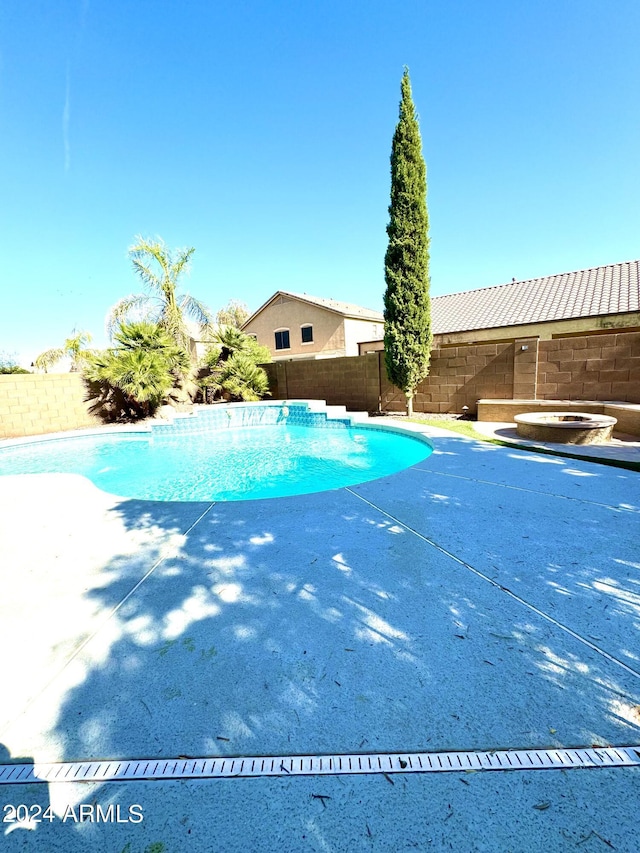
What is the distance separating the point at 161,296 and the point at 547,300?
17775 millimetres

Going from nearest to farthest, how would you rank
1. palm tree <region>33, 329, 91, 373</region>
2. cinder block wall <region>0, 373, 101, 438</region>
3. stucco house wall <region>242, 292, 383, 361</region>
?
cinder block wall <region>0, 373, 101, 438</region> < stucco house wall <region>242, 292, 383, 361</region> < palm tree <region>33, 329, 91, 373</region>

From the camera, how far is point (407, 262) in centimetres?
1084

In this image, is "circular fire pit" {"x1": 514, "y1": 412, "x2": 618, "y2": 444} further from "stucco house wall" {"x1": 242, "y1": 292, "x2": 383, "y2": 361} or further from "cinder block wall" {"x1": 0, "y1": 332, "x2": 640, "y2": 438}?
"stucco house wall" {"x1": 242, "y1": 292, "x2": 383, "y2": 361}

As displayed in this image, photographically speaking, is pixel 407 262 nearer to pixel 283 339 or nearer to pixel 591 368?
pixel 591 368

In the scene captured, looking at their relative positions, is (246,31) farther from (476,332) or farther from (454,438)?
(476,332)

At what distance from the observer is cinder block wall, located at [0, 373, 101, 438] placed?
41.6 feet

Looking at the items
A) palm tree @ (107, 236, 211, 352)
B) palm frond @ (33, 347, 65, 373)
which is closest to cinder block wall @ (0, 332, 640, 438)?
palm tree @ (107, 236, 211, 352)

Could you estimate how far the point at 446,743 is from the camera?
5.15ft

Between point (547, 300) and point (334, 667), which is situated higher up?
point (547, 300)

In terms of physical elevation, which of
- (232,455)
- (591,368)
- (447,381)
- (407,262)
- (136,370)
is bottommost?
(232,455)

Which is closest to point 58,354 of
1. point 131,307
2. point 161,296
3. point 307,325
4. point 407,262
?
point 131,307

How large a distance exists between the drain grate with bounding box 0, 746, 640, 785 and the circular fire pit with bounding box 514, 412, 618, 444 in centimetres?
649

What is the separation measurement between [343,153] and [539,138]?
694 centimetres

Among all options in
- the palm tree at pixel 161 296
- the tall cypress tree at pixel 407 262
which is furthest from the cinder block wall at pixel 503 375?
the palm tree at pixel 161 296
